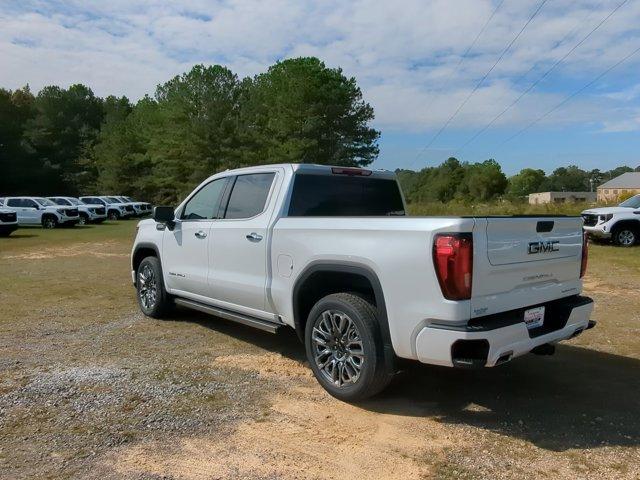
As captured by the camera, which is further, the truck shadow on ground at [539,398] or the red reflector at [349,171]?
the red reflector at [349,171]

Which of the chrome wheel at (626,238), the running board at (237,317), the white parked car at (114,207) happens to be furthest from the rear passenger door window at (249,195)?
the white parked car at (114,207)

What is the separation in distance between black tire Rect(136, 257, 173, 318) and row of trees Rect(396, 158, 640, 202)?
68.2 m

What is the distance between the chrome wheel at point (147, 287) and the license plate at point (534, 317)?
15.0 ft

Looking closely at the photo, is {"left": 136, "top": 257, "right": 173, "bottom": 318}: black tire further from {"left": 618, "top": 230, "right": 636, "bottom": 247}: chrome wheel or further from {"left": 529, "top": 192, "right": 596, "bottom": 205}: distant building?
{"left": 529, "top": 192, "right": 596, "bottom": 205}: distant building

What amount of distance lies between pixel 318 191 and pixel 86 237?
19591 mm

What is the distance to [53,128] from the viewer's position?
68688 mm

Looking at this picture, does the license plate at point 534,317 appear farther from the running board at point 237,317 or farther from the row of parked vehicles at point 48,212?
the row of parked vehicles at point 48,212

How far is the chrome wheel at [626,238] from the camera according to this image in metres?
16.5

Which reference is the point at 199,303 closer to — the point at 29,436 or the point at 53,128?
the point at 29,436

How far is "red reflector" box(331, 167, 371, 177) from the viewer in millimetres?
5373

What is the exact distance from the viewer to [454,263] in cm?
351

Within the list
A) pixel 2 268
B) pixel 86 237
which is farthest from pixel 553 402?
pixel 86 237

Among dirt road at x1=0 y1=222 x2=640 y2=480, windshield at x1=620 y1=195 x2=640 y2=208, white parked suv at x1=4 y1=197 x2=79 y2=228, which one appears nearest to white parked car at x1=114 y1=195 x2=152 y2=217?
white parked suv at x1=4 y1=197 x2=79 y2=228

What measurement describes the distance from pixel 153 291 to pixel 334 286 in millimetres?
3374
